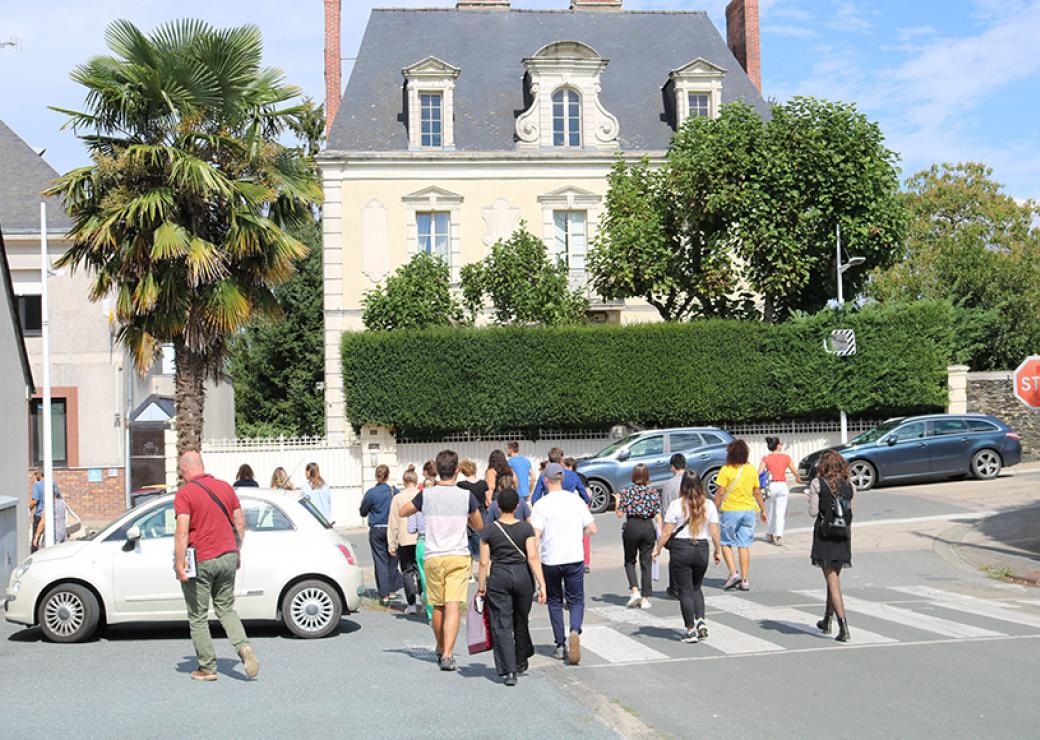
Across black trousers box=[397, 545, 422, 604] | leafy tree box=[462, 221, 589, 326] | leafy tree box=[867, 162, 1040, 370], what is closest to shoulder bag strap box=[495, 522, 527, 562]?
black trousers box=[397, 545, 422, 604]

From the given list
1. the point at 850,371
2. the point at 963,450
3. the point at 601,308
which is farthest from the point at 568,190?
the point at 963,450

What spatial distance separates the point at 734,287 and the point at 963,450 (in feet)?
26.5

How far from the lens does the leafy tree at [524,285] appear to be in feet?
103

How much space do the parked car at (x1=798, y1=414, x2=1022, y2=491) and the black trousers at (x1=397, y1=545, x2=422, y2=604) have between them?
45.2 ft

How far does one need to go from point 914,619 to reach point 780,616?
54.3 inches

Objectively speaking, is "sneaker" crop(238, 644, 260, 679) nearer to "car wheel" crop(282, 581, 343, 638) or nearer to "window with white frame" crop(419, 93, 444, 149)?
"car wheel" crop(282, 581, 343, 638)

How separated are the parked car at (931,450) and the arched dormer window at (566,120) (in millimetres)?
13140

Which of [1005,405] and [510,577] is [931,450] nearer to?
[1005,405]

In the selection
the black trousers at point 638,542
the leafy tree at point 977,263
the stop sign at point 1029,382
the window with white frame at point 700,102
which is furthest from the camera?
the leafy tree at point 977,263

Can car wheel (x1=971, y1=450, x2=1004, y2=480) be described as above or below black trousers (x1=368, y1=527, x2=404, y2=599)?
above

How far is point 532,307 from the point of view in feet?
103

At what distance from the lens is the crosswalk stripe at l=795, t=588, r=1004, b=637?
11.7 meters

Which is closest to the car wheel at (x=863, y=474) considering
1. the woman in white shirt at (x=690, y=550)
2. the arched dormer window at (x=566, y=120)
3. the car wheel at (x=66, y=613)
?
the arched dormer window at (x=566, y=120)

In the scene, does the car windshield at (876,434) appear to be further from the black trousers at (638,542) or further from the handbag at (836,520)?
the handbag at (836,520)
